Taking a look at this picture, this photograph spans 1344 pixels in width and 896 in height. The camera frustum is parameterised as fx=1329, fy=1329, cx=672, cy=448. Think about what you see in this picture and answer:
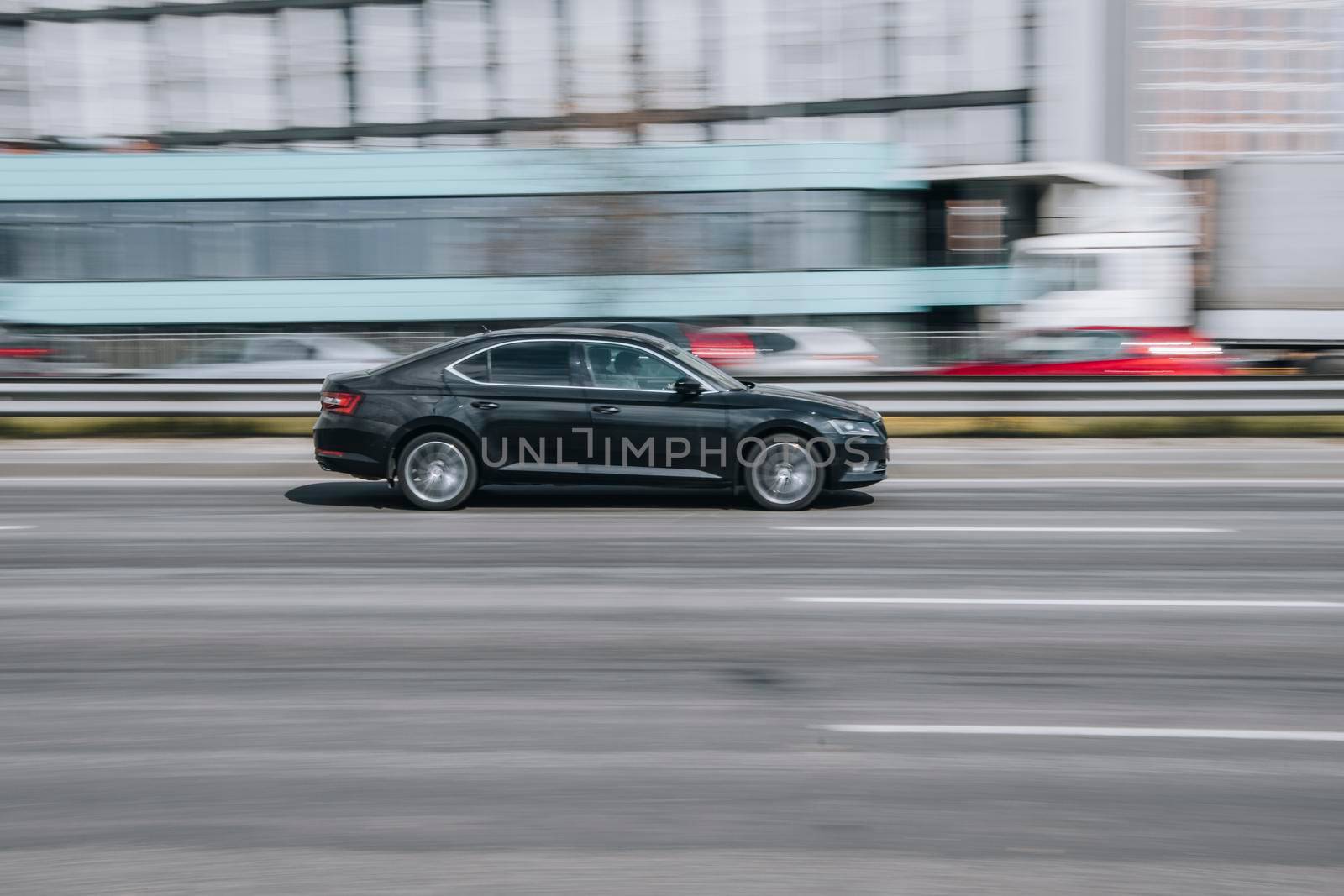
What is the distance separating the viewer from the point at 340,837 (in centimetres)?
425

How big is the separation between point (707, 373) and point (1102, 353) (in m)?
11.5

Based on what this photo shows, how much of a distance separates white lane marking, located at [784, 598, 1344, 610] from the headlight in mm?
3375

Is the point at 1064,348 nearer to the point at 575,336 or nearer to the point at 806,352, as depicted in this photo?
the point at 806,352

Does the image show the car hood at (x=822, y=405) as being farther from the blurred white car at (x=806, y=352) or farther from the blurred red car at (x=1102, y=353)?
the blurred red car at (x=1102, y=353)

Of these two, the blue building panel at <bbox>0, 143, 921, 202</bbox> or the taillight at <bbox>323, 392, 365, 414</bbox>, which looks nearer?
the taillight at <bbox>323, 392, 365, 414</bbox>

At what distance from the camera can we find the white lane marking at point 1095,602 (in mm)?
7488

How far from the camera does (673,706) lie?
557cm

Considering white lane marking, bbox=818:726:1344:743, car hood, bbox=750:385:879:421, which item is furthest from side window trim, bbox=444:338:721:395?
white lane marking, bbox=818:726:1344:743

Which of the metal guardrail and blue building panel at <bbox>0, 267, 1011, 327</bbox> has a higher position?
blue building panel at <bbox>0, 267, 1011, 327</bbox>

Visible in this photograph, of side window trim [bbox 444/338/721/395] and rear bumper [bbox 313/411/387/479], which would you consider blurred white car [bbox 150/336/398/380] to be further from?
side window trim [bbox 444/338/721/395]

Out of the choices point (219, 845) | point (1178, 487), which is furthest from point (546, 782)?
point (1178, 487)

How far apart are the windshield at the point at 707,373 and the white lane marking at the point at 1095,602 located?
374cm

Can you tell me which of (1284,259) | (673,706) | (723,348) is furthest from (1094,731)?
(1284,259)

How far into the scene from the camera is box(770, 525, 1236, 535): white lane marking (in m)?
10.1
